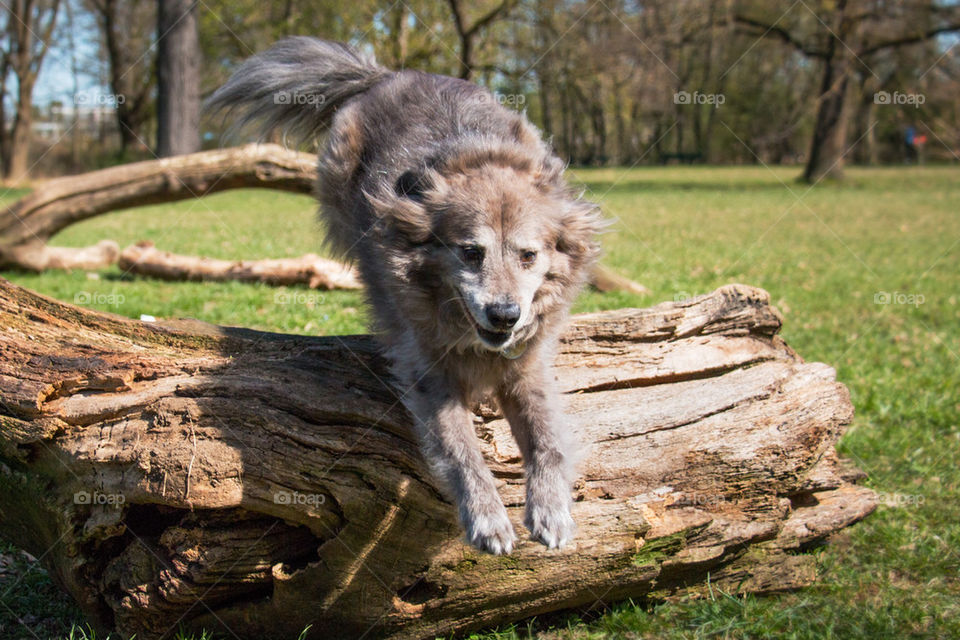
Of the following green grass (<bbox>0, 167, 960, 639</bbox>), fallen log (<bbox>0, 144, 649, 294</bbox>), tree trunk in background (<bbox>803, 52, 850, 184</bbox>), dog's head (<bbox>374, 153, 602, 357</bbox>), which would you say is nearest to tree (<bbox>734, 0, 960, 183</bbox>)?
tree trunk in background (<bbox>803, 52, 850, 184</bbox>)

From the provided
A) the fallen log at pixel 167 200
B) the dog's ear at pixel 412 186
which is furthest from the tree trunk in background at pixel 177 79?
the dog's ear at pixel 412 186

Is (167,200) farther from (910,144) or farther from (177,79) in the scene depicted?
(910,144)

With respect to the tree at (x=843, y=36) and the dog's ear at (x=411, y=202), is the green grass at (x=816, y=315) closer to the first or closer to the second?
the dog's ear at (x=411, y=202)

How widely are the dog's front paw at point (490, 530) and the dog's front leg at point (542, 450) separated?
14 centimetres

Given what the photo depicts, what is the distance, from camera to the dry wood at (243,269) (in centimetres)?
873

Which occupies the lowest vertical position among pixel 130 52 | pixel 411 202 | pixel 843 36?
pixel 411 202

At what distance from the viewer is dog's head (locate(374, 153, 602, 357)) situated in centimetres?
341

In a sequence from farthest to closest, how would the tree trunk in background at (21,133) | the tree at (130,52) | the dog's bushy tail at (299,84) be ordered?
1. the tree trunk in background at (21,133)
2. the tree at (130,52)
3. the dog's bushy tail at (299,84)

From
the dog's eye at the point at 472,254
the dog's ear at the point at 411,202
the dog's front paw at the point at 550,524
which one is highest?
the dog's ear at the point at 411,202

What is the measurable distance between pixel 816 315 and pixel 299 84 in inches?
247

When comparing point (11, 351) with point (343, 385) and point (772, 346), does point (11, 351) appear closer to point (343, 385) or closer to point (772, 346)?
point (343, 385)

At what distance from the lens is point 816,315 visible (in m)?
8.88

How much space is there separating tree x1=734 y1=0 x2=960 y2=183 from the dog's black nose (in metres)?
23.0

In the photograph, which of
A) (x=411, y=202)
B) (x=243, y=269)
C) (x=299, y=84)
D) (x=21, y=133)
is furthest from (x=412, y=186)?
(x=21, y=133)
